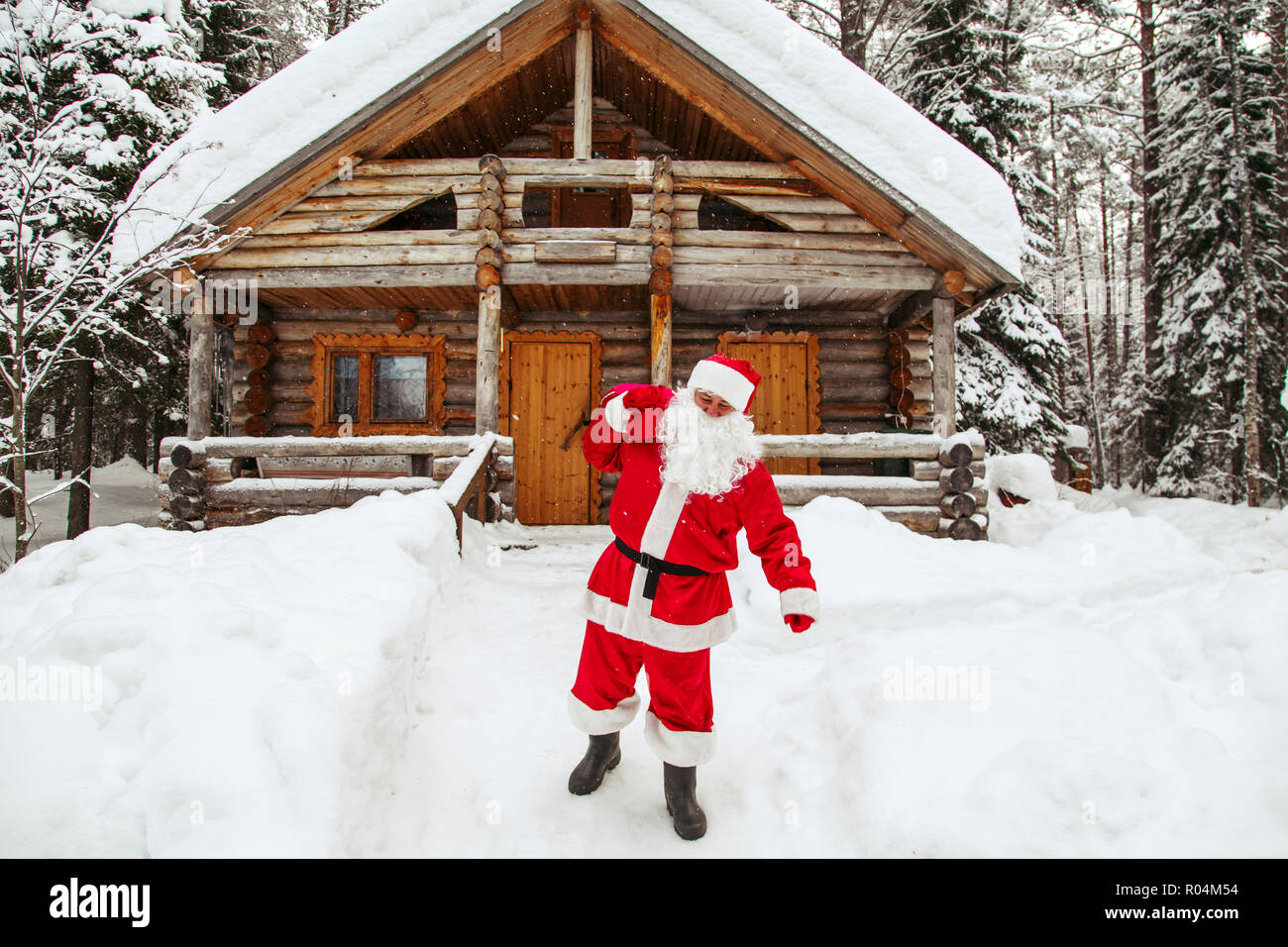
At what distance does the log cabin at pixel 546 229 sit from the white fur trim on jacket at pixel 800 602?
3.86 m

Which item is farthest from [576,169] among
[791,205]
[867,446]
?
[867,446]

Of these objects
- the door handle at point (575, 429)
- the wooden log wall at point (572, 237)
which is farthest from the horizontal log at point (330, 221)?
the door handle at point (575, 429)

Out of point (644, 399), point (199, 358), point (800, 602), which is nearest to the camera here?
point (800, 602)

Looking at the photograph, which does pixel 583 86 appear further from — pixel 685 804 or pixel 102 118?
pixel 102 118

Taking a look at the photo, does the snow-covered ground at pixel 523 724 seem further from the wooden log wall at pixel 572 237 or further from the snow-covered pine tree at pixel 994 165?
the snow-covered pine tree at pixel 994 165

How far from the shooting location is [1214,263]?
13.2 m

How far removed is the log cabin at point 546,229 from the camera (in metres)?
6.76

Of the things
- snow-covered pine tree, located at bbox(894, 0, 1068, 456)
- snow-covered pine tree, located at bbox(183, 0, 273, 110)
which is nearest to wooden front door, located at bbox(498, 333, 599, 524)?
snow-covered pine tree, located at bbox(894, 0, 1068, 456)

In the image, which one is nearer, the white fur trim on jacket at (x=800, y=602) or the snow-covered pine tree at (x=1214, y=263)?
the white fur trim on jacket at (x=800, y=602)

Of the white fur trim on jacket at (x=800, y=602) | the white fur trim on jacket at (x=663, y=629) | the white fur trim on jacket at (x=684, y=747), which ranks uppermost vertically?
the white fur trim on jacket at (x=800, y=602)

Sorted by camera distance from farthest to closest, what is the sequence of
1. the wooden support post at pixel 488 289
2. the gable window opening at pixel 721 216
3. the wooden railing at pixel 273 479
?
the gable window opening at pixel 721 216
the wooden support post at pixel 488 289
the wooden railing at pixel 273 479

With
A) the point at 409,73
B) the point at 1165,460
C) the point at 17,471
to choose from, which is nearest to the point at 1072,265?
the point at 1165,460

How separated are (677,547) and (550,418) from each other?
22.6ft

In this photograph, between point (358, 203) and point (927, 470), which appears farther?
point (358, 203)
